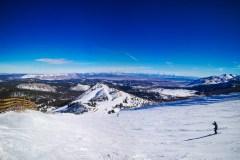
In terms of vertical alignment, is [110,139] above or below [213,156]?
below

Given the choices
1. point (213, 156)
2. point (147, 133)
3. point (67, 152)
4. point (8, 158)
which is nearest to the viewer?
point (8, 158)

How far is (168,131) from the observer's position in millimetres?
26844

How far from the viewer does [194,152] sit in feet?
55.7

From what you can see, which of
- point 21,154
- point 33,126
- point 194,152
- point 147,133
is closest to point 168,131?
point 147,133

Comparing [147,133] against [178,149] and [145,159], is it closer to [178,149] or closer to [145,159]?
[178,149]

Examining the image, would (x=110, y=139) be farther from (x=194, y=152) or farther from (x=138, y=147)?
(x=194, y=152)

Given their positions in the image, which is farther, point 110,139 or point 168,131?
point 168,131

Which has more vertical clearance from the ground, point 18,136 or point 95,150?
point 18,136

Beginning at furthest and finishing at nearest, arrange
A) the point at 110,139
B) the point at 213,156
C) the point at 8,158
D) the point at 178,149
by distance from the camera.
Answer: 1. the point at 110,139
2. the point at 178,149
3. the point at 213,156
4. the point at 8,158

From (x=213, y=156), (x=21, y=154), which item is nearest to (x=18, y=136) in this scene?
(x=21, y=154)

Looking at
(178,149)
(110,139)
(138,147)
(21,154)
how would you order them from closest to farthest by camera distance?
(21,154) < (178,149) < (138,147) < (110,139)

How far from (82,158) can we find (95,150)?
2.96 meters

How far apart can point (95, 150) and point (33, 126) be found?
298 inches

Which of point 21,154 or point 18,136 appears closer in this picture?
point 21,154
